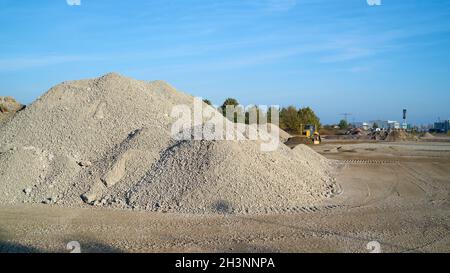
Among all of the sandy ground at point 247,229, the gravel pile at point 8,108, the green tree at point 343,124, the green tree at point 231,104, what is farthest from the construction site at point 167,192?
the green tree at point 343,124

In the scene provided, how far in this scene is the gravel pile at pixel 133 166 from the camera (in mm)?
10359

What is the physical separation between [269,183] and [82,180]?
551 centimetres

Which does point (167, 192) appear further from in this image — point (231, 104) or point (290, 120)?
point (290, 120)

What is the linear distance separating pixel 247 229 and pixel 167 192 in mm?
2984

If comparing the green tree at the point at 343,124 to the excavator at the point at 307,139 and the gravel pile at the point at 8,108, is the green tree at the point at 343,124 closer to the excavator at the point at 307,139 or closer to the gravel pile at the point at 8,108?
the excavator at the point at 307,139

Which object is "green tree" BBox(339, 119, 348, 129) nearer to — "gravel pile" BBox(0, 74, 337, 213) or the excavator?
the excavator

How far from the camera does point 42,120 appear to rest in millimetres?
14695

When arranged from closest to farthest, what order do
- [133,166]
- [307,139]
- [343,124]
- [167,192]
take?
[167,192] < [133,166] < [307,139] < [343,124]

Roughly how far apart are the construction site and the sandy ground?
0.09 feet

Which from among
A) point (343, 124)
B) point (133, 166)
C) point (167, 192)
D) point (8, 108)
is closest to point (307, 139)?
point (8, 108)

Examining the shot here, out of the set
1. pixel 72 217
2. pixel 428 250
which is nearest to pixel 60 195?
pixel 72 217

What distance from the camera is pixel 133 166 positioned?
39.0 ft

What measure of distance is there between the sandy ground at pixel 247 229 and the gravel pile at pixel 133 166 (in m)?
0.75

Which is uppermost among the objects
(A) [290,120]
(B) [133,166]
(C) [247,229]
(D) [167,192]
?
(A) [290,120]
